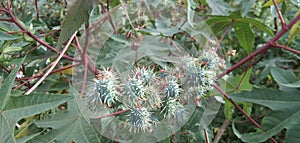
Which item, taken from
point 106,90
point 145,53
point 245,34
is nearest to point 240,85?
point 245,34

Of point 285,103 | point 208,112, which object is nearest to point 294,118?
point 285,103

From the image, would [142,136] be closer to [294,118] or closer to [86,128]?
[86,128]

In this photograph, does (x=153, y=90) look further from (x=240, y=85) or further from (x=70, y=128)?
(x=240, y=85)

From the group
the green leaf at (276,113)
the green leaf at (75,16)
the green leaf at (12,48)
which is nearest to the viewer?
the green leaf at (75,16)

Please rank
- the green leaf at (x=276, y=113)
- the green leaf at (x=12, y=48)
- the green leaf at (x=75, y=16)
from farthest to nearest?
the green leaf at (x=12, y=48)
the green leaf at (x=276, y=113)
the green leaf at (x=75, y=16)

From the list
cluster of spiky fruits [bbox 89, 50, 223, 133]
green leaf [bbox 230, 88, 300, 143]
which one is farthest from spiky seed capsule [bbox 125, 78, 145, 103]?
green leaf [bbox 230, 88, 300, 143]

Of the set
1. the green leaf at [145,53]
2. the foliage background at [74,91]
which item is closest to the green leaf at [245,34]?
the foliage background at [74,91]

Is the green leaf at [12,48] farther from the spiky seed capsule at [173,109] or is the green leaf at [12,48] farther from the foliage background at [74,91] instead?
the spiky seed capsule at [173,109]
